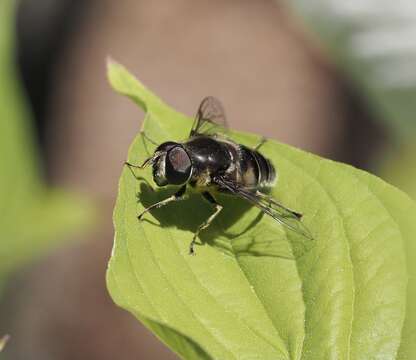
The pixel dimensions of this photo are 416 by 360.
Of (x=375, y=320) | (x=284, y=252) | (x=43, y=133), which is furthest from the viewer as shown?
(x=43, y=133)

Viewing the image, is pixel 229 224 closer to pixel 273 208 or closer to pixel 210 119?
pixel 273 208

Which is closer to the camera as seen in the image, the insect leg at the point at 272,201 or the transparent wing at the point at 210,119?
the insect leg at the point at 272,201

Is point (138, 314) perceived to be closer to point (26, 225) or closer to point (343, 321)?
point (343, 321)

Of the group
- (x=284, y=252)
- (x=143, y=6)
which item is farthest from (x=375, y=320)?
(x=143, y=6)

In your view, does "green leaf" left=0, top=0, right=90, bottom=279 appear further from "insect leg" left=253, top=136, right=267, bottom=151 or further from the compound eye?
"insect leg" left=253, top=136, right=267, bottom=151

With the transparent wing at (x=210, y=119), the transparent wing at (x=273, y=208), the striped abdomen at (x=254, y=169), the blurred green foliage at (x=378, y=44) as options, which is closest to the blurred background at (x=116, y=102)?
the blurred green foliage at (x=378, y=44)

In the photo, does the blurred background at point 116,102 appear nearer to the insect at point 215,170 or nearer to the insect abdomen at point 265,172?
the insect at point 215,170
